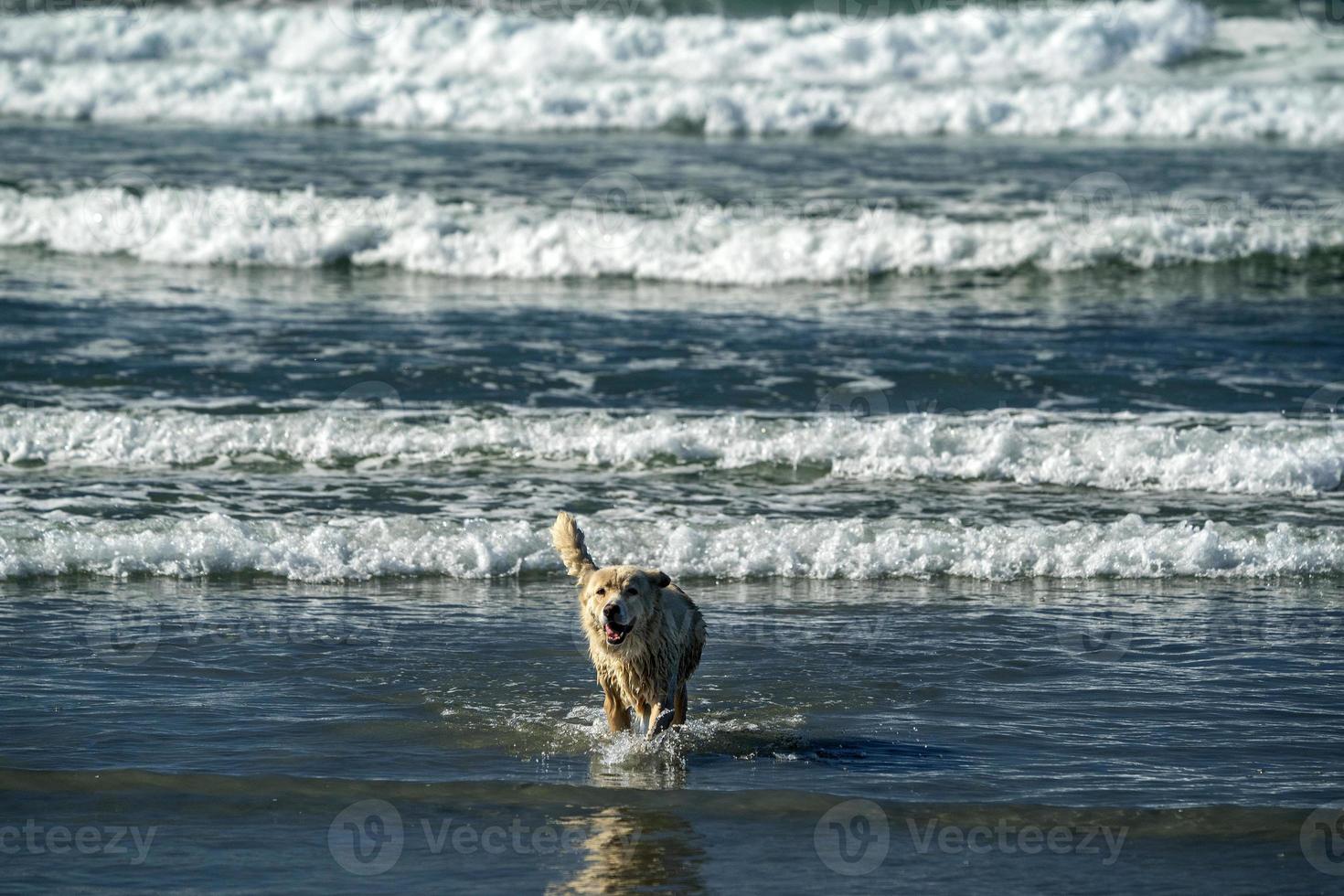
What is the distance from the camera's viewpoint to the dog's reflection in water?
5.95 metres

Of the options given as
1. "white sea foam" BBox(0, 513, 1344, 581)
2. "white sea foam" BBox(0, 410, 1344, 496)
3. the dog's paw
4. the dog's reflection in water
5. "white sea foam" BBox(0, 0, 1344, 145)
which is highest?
"white sea foam" BBox(0, 0, 1344, 145)

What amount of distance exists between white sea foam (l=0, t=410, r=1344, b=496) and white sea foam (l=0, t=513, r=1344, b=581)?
5.22 feet

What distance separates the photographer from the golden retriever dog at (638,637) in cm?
716

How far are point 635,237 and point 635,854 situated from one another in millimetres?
14845

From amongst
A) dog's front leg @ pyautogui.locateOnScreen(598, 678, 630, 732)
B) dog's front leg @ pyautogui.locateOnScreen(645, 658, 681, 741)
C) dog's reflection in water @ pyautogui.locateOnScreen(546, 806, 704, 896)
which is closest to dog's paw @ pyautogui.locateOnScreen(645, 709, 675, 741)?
dog's front leg @ pyautogui.locateOnScreen(645, 658, 681, 741)

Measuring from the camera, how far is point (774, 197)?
885 inches

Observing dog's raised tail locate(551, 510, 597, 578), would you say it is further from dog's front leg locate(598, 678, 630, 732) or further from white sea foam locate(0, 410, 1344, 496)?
white sea foam locate(0, 410, 1344, 496)

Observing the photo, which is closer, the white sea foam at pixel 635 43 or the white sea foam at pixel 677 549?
the white sea foam at pixel 677 549

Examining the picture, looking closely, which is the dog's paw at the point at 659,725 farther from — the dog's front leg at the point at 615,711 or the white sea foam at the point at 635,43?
the white sea foam at the point at 635,43

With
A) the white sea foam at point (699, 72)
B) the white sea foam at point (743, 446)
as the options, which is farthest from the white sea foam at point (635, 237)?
the white sea foam at point (699, 72)

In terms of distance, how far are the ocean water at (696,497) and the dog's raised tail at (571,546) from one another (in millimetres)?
766

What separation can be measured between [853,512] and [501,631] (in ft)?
10.7

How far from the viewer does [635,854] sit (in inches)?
245

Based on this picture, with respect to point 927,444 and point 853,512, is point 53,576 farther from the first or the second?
point 927,444
